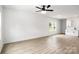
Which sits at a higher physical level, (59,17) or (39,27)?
(59,17)

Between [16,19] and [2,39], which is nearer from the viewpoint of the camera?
[2,39]

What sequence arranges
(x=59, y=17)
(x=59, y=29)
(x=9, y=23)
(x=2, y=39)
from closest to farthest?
(x=2, y=39)
(x=9, y=23)
(x=59, y=29)
(x=59, y=17)

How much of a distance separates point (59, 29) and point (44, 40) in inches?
54.2

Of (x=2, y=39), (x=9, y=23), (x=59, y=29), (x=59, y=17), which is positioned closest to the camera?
(x=2, y=39)

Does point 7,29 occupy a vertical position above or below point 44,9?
below

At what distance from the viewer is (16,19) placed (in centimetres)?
328
